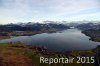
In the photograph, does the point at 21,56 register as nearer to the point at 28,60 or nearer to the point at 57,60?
the point at 28,60

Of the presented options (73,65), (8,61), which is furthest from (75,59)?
(8,61)

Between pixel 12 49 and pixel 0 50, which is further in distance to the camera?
pixel 12 49

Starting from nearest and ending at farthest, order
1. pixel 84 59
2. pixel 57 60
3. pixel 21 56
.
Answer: pixel 84 59 → pixel 57 60 → pixel 21 56

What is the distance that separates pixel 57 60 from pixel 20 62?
249 centimetres

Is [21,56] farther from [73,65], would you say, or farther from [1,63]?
[73,65]

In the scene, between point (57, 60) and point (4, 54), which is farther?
point (4, 54)

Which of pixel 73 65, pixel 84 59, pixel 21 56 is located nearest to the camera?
pixel 84 59

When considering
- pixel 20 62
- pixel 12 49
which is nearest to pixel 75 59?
pixel 20 62

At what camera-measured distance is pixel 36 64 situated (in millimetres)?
8859

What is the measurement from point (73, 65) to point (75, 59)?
0.72m

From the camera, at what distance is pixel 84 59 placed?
→ 6930 millimetres

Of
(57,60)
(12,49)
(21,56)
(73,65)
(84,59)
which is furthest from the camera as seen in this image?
(12,49)

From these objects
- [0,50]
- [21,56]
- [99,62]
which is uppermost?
[0,50]

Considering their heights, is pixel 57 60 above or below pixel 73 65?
above
